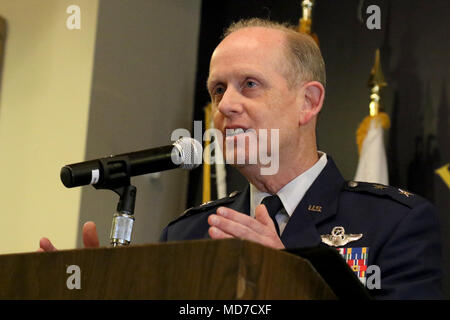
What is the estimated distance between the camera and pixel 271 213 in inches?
76.7

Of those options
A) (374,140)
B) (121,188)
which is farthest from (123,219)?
(374,140)

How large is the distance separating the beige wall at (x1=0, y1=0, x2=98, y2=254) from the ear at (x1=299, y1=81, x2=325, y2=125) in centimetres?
171

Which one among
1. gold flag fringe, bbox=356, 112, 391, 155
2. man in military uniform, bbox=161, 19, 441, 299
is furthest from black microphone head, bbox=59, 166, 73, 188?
gold flag fringe, bbox=356, 112, 391, 155

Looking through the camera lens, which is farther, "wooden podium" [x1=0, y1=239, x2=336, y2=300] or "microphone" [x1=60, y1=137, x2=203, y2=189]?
"microphone" [x1=60, y1=137, x2=203, y2=189]

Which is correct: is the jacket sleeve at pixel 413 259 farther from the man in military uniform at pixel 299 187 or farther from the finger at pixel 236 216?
the finger at pixel 236 216

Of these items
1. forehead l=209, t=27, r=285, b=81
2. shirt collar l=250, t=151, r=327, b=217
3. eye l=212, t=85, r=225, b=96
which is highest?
forehead l=209, t=27, r=285, b=81

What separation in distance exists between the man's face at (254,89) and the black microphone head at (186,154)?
1.21 feet

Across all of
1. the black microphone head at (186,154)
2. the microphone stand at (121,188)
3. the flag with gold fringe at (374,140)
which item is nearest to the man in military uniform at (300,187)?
the black microphone head at (186,154)

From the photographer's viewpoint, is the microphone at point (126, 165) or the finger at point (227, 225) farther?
the microphone at point (126, 165)

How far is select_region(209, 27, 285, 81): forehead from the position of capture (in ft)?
6.52

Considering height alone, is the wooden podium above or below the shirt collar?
below

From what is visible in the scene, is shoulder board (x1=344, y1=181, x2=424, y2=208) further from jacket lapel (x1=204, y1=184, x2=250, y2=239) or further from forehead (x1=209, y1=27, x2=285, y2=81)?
forehead (x1=209, y1=27, x2=285, y2=81)

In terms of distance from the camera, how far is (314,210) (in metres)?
1.90

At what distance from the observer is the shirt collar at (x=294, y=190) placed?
197cm
